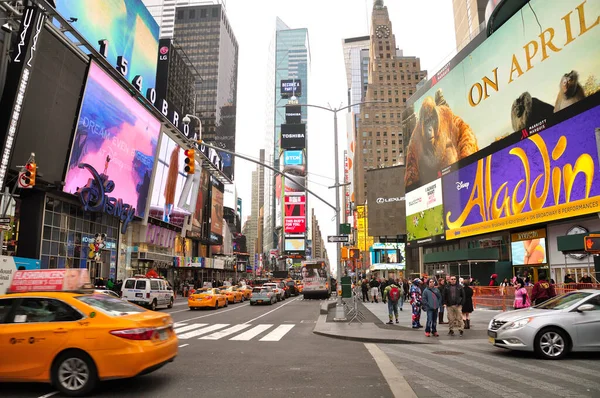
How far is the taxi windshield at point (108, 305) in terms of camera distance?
685 cm

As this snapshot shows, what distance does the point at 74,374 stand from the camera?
6410 millimetres

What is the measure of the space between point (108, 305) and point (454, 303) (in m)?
10.0

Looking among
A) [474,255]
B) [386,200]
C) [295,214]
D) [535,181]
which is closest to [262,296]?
[474,255]

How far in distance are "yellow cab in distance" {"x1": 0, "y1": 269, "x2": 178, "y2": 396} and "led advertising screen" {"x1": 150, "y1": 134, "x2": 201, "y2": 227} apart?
40.1 m

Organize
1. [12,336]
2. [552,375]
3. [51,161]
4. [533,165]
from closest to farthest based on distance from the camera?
1. [12,336]
2. [552,375]
3. [51,161]
4. [533,165]

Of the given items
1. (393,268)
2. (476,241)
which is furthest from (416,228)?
(393,268)

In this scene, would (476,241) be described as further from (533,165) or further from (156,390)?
(156,390)

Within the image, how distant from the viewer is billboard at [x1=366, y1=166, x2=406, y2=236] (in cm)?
8162

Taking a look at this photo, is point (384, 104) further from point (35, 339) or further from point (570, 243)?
point (35, 339)

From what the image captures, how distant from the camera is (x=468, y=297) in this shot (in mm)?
14547

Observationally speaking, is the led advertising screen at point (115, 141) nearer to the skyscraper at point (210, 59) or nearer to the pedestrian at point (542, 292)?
the pedestrian at point (542, 292)

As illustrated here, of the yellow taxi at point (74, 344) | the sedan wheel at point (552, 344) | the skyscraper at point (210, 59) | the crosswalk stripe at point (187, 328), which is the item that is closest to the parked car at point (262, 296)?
the crosswalk stripe at point (187, 328)

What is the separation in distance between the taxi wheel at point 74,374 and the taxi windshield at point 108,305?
2.30 ft

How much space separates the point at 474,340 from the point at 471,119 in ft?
110
